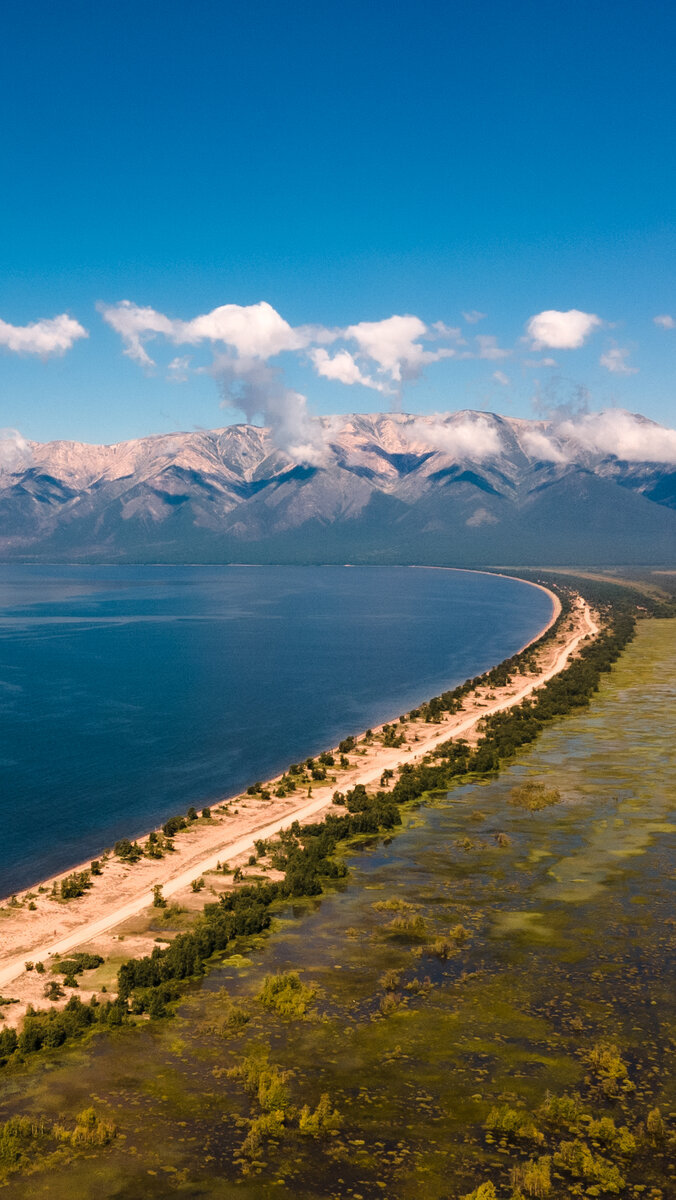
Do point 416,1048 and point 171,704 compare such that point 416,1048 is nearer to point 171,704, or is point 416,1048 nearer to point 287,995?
point 287,995

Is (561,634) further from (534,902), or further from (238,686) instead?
(534,902)

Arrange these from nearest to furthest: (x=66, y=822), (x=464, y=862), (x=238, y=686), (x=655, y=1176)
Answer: (x=655, y=1176)
(x=464, y=862)
(x=66, y=822)
(x=238, y=686)

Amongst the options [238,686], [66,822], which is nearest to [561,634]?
[238,686]

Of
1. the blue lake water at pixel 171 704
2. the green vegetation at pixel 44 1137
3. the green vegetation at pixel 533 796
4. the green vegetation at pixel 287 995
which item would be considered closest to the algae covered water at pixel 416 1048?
the green vegetation at pixel 287 995

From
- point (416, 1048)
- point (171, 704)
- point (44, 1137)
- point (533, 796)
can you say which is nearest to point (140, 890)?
point (416, 1048)

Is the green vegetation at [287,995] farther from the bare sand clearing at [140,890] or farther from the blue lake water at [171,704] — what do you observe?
the blue lake water at [171,704]

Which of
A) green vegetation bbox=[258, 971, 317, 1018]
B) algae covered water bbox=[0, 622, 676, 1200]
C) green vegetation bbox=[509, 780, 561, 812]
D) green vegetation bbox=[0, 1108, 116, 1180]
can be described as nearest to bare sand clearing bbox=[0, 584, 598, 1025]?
algae covered water bbox=[0, 622, 676, 1200]

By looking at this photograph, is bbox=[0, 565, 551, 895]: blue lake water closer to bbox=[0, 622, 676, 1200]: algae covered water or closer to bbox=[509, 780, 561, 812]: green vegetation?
bbox=[0, 622, 676, 1200]: algae covered water
